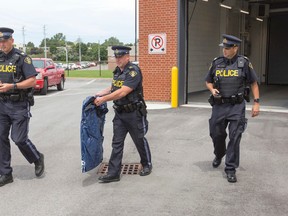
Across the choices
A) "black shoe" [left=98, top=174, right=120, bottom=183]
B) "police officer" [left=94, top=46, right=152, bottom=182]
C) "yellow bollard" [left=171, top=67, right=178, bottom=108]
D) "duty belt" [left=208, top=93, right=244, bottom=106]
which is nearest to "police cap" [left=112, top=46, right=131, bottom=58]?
"police officer" [left=94, top=46, right=152, bottom=182]

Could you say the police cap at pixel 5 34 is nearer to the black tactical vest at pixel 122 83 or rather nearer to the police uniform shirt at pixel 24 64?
the police uniform shirt at pixel 24 64

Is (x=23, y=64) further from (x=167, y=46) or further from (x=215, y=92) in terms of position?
(x=167, y=46)

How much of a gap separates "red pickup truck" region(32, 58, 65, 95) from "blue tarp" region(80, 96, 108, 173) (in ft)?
38.9

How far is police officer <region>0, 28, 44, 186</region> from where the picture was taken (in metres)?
5.00

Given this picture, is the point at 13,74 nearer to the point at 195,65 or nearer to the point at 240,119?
the point at 240,119

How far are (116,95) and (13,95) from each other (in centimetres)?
132

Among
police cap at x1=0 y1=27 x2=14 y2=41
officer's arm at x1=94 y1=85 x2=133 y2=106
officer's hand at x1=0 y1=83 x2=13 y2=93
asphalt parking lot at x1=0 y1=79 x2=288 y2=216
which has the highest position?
police cap at x1=0 y1=27 x2=14 y2=41

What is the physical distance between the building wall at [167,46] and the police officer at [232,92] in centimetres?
664

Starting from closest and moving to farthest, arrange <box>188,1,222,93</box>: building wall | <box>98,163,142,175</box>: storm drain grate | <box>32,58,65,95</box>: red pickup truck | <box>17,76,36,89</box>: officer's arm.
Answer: <box>17,76,36,89</box>: officer's arm, <box>98,163,142,175</box>: storm drain grate, <box>188,1,222,93</box>: building wall, <box>32,58,65,95</box>: red pickup truck

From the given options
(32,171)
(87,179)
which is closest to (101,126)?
(87,179)

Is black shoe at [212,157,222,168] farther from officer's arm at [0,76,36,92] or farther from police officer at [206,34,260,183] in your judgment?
officer's arm at [0,76,36,92]

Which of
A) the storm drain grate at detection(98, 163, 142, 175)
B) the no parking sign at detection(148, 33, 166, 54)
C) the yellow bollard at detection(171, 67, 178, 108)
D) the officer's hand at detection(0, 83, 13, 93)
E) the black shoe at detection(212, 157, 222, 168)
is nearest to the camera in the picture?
the officer's hand at detection(0, 83, 13, 93)

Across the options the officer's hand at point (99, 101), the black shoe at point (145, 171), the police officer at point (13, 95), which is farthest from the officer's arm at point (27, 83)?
the black shoe at point (145, 171)

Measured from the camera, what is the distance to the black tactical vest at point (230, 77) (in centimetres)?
512
